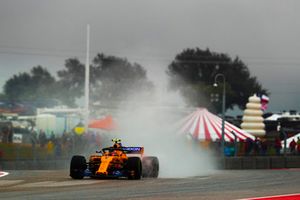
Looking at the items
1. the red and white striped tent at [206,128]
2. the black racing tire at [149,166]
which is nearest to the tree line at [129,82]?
the red and white striped tent at [206,128]

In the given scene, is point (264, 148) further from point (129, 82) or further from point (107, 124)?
point (129, 82)

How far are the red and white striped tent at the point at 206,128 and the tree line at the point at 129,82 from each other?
16577 millimetres

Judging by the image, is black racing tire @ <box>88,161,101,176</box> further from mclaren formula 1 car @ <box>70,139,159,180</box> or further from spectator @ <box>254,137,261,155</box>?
spectator @ <box>254,137,261,155</box>

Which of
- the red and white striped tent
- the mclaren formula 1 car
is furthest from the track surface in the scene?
the red and white striped tent

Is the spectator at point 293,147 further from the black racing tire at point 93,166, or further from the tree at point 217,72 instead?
the tree at point 217,72

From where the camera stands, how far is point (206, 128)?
43438 millimetres

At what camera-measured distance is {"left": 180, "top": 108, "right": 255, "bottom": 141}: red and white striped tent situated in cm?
4200

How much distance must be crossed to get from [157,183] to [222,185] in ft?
5.63

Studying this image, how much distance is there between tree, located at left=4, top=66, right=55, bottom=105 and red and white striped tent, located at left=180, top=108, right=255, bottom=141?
48.6 meters

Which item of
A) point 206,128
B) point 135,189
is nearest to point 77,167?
point 135,189

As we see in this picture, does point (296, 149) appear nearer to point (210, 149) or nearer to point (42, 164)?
point (210, 149)

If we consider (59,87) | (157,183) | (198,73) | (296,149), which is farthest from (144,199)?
(198,73)

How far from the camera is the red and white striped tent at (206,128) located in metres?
42.0

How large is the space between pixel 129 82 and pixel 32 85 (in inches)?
658
